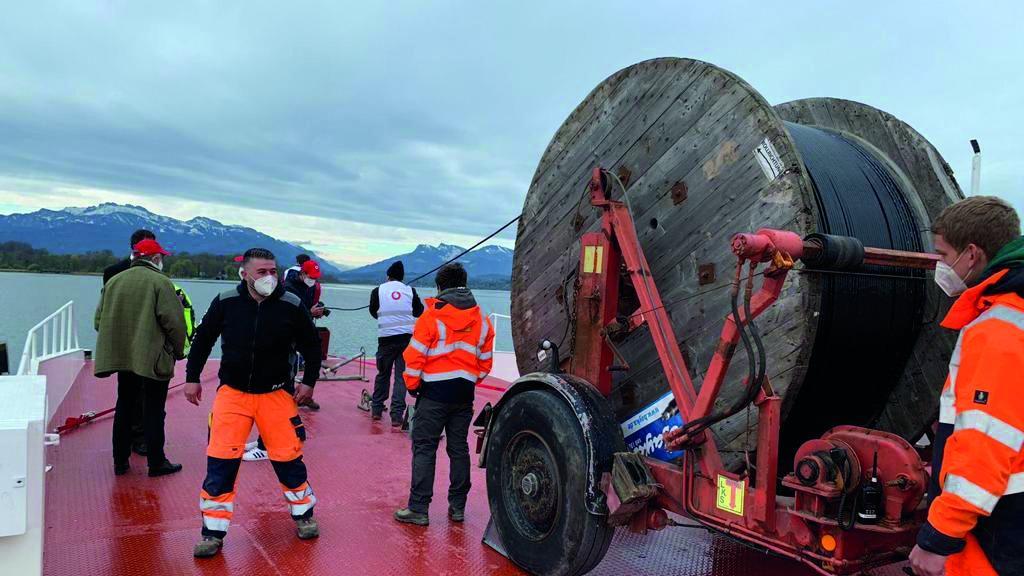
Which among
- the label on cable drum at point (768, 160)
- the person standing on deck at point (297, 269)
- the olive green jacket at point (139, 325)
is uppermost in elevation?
the label on cable drum at point (768, 160)

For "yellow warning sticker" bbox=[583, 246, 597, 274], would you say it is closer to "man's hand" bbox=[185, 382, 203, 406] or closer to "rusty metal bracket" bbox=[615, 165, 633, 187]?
"rusty metal bracket" bbox=[615, 165, 633, 187]

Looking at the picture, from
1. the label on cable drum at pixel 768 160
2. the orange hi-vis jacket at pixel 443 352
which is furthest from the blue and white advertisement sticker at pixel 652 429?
the orange hi-vis jacket at pixel 443 352

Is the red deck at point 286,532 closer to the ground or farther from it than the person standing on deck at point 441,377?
closer to the ground

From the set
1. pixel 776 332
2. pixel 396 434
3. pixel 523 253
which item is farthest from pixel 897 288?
pixel 396 434

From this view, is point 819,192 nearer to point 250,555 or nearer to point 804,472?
point 804,472

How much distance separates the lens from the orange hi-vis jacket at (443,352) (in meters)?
4.84

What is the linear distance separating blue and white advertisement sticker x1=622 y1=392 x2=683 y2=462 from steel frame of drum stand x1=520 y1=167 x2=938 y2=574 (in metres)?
0.10

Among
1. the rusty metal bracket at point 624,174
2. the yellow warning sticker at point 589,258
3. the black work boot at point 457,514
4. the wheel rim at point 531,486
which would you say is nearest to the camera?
the wheel rim at point 531,486

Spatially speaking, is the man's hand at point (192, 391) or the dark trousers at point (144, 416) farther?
the dark trousers at point (144, 416)

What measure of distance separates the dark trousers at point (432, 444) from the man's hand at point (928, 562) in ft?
10.2

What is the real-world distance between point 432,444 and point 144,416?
8.40 ft

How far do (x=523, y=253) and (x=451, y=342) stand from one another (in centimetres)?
85

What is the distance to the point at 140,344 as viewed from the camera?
5.66 metres

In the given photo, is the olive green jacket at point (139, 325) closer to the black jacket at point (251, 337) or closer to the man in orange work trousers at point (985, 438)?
the black jacket at point (251, 337)
